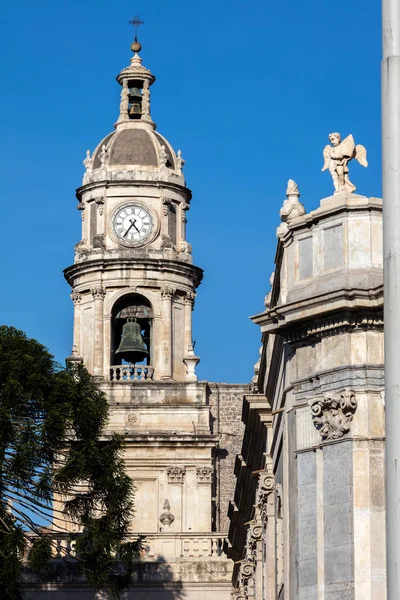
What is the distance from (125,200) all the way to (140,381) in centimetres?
629

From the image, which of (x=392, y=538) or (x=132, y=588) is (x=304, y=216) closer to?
A: (x=392, y=538)

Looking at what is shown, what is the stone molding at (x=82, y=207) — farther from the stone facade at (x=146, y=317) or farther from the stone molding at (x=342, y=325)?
the stone molding at (x=342, y=325)

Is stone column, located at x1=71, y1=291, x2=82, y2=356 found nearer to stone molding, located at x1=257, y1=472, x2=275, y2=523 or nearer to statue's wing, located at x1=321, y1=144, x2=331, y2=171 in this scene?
stone molding, located at x1=257, y1=472, x2=275, y2=523

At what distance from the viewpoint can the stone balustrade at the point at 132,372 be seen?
63.1 meters

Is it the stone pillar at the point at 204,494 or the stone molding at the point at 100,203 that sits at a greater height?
the stone molding at the point at 100,203

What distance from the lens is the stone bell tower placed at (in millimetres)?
62312

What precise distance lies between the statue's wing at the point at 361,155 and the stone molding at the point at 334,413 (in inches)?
155

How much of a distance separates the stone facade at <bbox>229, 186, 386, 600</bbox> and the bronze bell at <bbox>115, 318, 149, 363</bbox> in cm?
3104

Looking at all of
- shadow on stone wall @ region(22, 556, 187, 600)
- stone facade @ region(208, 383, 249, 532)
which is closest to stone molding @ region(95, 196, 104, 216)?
stone facade @ region(208, 383, 249, 532)

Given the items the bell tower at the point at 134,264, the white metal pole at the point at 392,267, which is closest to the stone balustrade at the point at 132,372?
the bell tower at the point at 134,264

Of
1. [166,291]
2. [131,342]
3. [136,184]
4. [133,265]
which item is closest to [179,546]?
[131,342]

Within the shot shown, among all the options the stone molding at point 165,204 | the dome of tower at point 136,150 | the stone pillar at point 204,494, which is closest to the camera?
the stone pillar at point 204,494

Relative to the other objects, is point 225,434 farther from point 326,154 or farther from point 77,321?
point 326,154

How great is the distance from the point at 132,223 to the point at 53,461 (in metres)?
14.9
